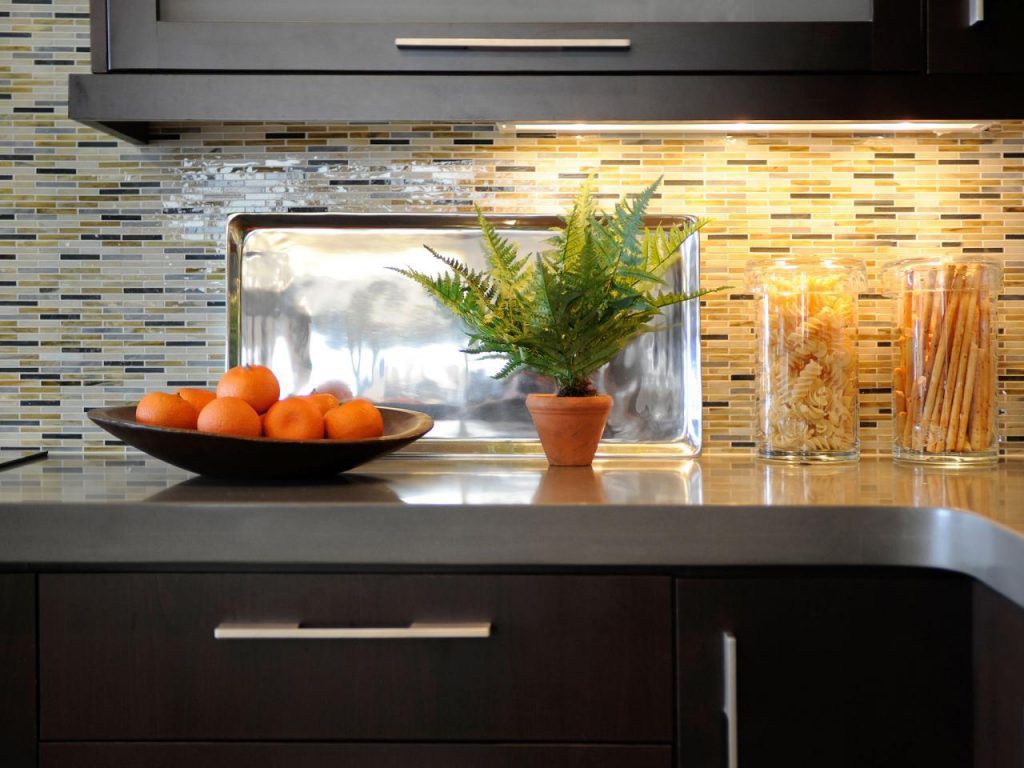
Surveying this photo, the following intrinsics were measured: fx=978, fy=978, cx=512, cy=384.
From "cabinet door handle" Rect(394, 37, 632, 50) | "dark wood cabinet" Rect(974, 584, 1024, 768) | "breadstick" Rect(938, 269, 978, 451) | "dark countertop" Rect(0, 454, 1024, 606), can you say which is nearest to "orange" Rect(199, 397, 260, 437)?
"dark countertop" Rect(0, 454, 1024, 606)

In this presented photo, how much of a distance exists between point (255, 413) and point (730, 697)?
25.2 inches

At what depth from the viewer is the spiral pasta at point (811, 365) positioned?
1.34 m

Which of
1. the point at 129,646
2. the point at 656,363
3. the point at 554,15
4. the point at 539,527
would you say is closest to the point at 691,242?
the point at 656,363

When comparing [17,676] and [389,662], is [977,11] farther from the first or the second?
[17,676]

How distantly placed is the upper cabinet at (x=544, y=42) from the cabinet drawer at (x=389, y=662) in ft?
2.11

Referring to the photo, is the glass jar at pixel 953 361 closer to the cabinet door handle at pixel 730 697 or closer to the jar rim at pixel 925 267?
the jar rim at pixel 925 267

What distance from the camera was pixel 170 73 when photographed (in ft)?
4.06

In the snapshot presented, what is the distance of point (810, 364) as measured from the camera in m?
1.33

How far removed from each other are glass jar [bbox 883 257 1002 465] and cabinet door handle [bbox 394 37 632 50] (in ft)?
1.73

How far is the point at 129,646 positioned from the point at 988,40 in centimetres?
122

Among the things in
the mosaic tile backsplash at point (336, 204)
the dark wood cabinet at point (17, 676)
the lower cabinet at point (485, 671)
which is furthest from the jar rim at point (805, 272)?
the dark wood cabinet at point (17, 676)

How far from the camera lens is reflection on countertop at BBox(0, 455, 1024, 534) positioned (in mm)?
1004

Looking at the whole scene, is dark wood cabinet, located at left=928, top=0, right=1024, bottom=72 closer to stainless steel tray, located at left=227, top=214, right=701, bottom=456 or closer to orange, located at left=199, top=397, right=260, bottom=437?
stainless steel tray, located at left=227, top=214, right=701, bottom=456

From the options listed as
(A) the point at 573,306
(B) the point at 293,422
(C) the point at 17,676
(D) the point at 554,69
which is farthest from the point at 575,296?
(C) the point at 17,676
